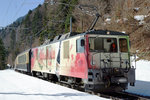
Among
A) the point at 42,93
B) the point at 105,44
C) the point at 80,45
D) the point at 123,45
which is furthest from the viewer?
the point at 123,45

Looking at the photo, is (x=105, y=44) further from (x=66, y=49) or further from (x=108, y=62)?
(x=66, y=49)

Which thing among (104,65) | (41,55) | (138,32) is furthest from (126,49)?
(138,32)

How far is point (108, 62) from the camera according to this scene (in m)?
11.1

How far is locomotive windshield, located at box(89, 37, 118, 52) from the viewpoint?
442 inches

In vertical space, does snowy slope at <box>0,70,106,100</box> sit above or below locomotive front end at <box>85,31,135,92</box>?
below

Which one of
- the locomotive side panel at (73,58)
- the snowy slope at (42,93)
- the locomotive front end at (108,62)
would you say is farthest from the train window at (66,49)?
the locomotive front end at (108,62)

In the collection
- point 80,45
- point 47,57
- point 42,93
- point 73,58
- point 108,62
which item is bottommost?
point 42,93

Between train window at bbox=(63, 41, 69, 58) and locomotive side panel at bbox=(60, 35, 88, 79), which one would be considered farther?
train window at bbox=(63, 41, 69, 58)

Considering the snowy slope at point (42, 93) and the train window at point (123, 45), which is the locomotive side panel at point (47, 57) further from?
the train window at point (123, 45)

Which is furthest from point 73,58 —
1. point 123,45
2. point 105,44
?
point 123,45

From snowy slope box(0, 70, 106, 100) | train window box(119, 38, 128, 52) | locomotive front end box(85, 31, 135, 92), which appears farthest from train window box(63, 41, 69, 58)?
train window box(119, 38, 128, 52)

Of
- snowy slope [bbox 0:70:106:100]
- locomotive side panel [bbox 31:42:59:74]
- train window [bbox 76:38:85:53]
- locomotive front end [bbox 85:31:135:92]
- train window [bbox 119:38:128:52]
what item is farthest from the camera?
locomotive side panel [bbox 31:42:59:74]

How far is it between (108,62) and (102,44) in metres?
1.02

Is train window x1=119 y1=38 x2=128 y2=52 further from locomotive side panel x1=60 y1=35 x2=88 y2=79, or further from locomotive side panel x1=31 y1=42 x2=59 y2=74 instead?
locomotive side panel x1=31 y1=42 x2=59 y2=74
